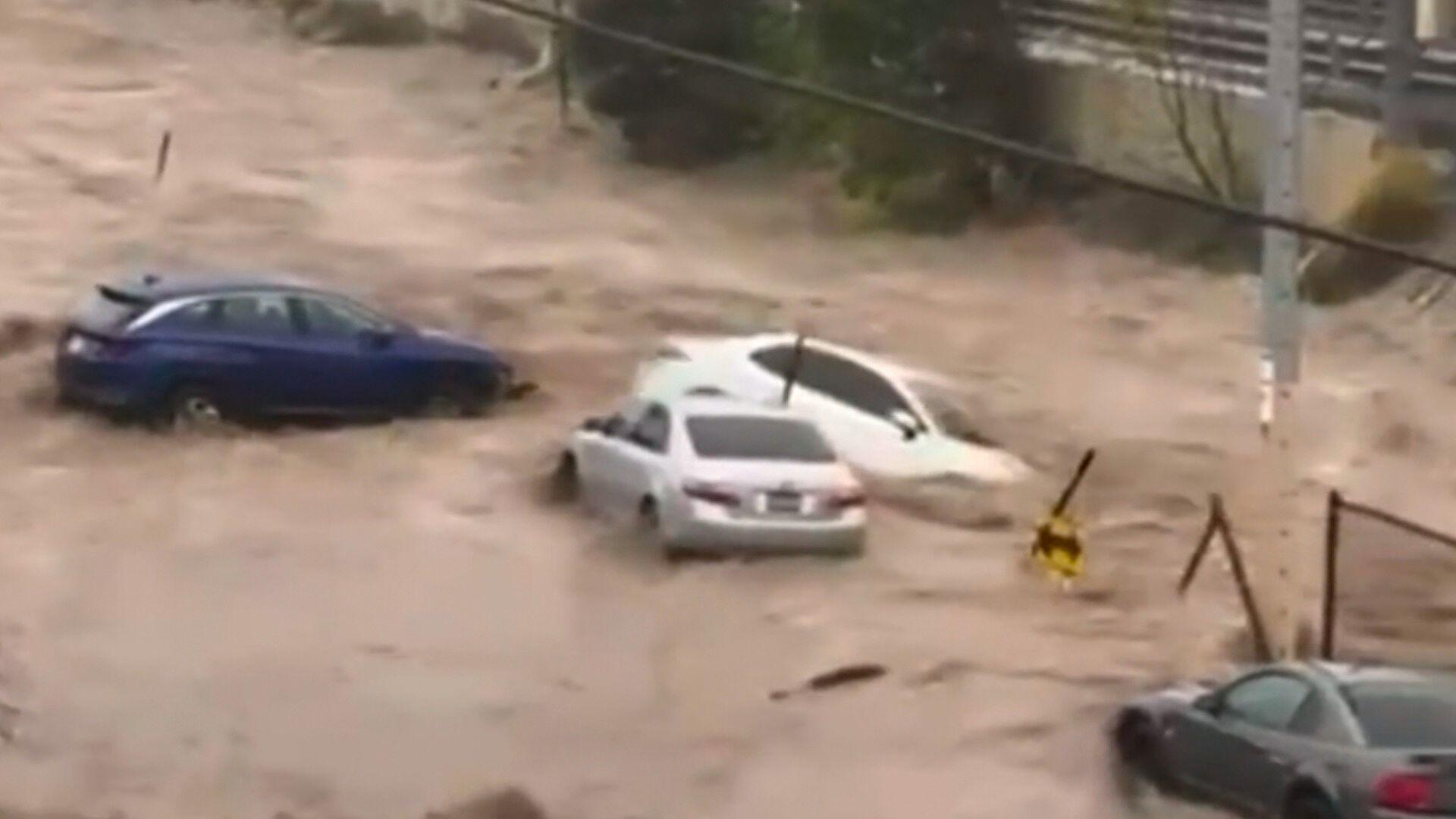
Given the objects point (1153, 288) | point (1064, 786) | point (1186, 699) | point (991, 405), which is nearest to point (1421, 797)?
point (1186, 699)

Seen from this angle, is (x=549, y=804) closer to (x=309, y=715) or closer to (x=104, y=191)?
(x=309, y=715)

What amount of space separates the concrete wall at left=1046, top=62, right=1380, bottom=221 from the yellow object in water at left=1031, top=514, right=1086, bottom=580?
34.8ft

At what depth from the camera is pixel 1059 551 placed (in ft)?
87.6

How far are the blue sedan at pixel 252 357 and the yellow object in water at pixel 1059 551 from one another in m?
6.47

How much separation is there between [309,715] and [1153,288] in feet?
48.2

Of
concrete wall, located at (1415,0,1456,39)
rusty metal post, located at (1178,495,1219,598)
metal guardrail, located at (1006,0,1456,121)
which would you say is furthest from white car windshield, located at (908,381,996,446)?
concrete wall, located at (1415,0,1456,39)

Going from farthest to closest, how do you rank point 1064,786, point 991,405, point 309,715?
point 991,405 → point 309,715 → point 1064,786

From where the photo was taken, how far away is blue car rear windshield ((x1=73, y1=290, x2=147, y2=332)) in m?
30.2

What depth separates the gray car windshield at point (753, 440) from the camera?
2641 cm

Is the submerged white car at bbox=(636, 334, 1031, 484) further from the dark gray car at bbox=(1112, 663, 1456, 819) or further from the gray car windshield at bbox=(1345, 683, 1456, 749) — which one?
the gray car windshield at bbox=(1345, 683, 1456, 749)

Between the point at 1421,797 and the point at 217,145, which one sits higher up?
the point at 1421,797

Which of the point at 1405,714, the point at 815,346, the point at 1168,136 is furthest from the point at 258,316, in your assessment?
the point at 1405,714

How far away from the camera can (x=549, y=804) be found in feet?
73.0

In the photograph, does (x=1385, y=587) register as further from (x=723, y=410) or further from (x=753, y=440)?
(x=723, y=410)
